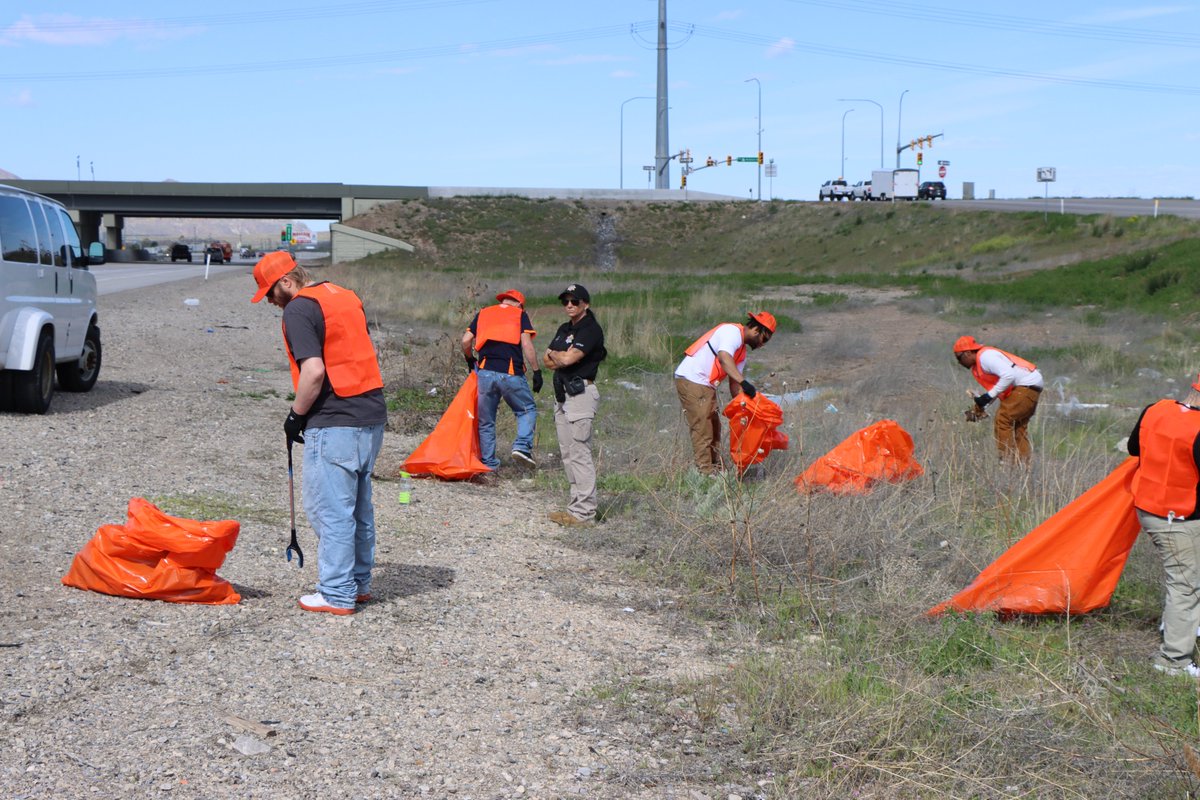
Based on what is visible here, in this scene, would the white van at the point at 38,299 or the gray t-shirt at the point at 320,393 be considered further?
the white van at the point at 38,299

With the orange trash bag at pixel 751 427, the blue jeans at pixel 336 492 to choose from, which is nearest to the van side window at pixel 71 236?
the orange trash bag at pixel 751 427

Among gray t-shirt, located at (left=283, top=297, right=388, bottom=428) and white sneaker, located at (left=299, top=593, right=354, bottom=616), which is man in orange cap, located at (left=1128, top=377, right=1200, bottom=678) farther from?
white sneaker, located at (left=299, top=593, right=354, bottom=616)

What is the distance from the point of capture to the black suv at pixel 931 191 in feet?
220

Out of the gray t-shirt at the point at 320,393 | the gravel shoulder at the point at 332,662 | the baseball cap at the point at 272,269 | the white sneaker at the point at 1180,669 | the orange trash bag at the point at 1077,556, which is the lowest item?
the white sneaker at the point at 1180,669

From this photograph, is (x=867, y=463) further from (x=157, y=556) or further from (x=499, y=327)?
(x=157, y=556)

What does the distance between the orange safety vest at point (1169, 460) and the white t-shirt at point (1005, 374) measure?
3788 mm

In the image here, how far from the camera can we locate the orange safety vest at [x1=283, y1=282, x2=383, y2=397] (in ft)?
16.9

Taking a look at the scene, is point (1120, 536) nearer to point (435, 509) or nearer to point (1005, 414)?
point (1005, 414)

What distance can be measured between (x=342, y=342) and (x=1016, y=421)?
5828mm

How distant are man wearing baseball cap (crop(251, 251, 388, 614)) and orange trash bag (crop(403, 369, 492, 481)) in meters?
3.55

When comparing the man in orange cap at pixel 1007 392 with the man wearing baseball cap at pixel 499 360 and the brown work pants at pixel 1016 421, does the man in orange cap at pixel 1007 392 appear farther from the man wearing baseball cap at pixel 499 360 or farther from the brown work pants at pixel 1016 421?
the man wearing baseball cap at pixel 499 360

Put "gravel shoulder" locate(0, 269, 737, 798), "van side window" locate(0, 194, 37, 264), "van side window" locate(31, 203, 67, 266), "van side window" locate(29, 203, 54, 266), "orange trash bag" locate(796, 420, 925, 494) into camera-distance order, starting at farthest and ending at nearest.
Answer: "van side window" locate(31, 203, 67, 266) → "van side window" locate(29, 203, 54, 266) → "van side window" locate(0, 194, 37, 264) → "orange trash bag" locate(796, 420, 925, 494) → "gravel shoulder" locate(0, 269, 737, 798)

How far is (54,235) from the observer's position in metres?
10.7

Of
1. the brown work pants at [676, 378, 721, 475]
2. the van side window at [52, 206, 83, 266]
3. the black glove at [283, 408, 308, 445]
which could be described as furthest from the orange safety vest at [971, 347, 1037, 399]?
the van side window at [52, 206, 83, 266]
